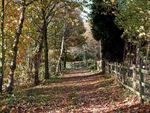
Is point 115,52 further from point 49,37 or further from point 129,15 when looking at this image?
point 49,37

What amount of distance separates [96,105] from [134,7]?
7161 millimetres

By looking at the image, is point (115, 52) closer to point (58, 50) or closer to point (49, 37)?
point (49, 37)

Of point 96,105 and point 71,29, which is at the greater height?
point 71,29

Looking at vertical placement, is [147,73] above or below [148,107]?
above

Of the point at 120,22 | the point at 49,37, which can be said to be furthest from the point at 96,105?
the point at 49,37

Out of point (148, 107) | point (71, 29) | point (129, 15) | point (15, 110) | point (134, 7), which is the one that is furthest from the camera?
point (71, 29)

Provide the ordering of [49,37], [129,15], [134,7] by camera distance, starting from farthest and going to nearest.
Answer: [49,37] < [129,15] < [134,7]

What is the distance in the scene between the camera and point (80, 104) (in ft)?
56.6

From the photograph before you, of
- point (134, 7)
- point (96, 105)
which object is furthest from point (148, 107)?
point (134, 7)

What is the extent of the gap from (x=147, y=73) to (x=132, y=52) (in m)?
23.3

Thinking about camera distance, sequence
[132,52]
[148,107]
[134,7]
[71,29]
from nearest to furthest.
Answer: [148,107], [134,7], [132,52], [71,29]

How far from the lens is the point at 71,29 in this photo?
7094 centimetres

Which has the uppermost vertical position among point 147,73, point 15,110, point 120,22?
point 120,22

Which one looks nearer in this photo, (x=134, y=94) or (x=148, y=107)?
(x=148, y=107)
